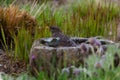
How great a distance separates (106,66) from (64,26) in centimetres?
372

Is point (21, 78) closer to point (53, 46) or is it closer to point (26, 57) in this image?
point (53, 46)

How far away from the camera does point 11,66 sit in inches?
230

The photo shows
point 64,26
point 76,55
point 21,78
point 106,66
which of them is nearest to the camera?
point 106,66

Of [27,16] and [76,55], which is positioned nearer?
[76,55]

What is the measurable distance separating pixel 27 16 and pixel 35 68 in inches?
94.4

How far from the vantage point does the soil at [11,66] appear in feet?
18.7

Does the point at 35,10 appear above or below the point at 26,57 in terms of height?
above

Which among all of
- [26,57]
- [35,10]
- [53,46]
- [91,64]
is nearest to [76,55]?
[53,46]

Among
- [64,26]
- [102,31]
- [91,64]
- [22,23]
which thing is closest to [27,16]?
[22,23]

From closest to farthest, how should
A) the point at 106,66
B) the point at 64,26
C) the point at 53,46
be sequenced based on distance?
the point at 106,66
the point at 53,46
the point at 64,26

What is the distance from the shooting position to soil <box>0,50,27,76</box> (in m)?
5.69

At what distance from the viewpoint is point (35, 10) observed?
26.6 ft

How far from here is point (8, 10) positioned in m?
7.05

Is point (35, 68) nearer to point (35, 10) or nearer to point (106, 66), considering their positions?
point (106, 66)
